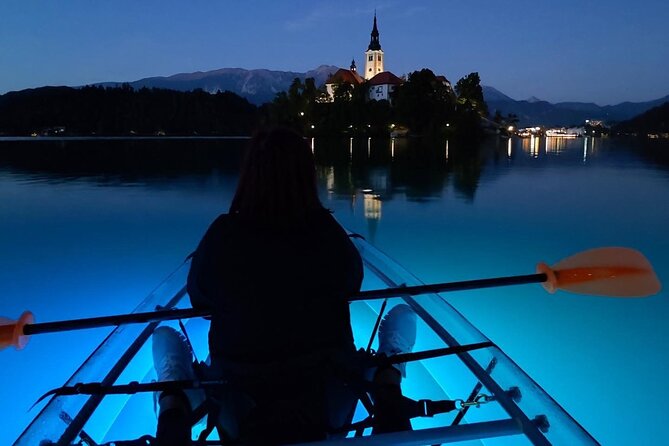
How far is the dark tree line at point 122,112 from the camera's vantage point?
7106cm

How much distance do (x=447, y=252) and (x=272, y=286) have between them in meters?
5.19

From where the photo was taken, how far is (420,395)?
2.57 meters

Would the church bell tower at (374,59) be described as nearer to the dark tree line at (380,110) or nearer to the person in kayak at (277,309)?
the dark tree line at (380,110)

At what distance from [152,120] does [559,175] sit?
70801mm

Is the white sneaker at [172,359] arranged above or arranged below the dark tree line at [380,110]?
below

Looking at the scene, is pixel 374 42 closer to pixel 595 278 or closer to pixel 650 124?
pixel 650 124

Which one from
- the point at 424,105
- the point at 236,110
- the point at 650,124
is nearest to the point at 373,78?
the point at 424,105

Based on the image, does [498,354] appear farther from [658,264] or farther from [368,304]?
[658,264]

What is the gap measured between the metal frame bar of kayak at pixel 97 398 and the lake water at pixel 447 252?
1209 mm

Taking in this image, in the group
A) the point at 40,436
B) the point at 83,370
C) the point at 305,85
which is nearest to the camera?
the point at 40,436

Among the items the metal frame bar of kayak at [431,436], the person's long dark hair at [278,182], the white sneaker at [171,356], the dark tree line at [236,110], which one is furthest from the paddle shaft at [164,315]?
the dark tree line at [236,110]

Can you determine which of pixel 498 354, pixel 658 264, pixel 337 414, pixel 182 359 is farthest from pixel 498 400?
pixel 658 264

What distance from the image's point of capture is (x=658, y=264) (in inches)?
217

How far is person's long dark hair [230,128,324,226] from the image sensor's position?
1.28 metres
